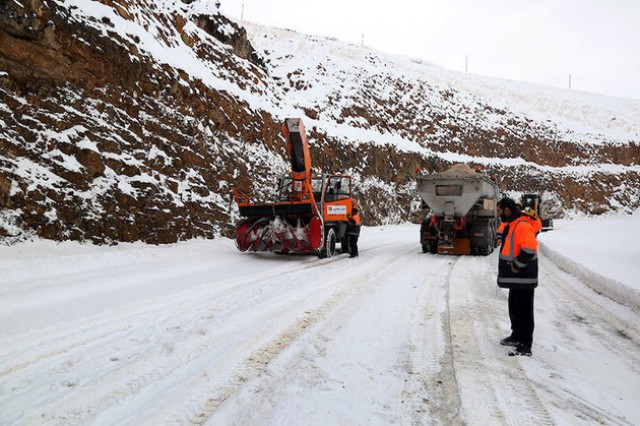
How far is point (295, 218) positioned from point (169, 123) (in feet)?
19.2

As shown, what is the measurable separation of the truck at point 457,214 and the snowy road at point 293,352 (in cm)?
507

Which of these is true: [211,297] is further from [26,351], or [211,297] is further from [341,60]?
[341,60]

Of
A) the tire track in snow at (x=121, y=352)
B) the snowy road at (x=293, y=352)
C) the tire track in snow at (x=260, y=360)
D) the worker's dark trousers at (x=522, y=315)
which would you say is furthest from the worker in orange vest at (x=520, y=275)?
the tire track in snow at (x=121, y=352)

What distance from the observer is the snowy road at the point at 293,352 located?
8.84 feet

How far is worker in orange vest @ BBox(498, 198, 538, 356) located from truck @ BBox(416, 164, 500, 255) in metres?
8.17

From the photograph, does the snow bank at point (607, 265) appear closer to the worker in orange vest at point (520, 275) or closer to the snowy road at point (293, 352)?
the snowy road at point (293, 352)

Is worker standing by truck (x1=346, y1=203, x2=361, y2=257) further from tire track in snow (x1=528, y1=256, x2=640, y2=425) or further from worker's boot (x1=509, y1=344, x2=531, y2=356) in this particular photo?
worker's boot (x1=509, y1=344, x2=531, y2=356)

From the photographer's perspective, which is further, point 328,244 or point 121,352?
point 328,244

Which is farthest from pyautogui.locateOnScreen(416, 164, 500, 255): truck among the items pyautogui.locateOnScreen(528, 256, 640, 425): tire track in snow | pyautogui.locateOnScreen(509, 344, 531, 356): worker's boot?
pyautogui.locateOnScreen(509, 344, 531, 356): worker's boot

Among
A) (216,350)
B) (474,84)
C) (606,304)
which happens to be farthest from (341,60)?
(216,350)

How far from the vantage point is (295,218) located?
1016cm

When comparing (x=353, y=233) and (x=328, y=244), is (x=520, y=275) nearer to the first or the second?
(x=328, y=244)

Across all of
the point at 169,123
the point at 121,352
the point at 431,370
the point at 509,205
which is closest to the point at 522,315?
the point at 509,205

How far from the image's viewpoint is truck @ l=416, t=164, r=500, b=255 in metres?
12.1
